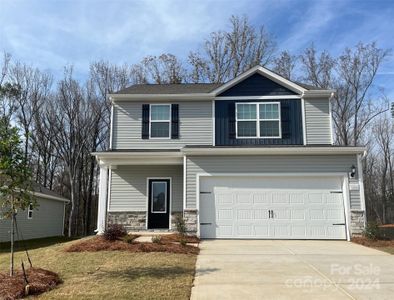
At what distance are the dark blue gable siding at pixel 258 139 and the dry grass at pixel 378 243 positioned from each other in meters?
4.68

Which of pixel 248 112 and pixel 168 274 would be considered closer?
pixel 168 274

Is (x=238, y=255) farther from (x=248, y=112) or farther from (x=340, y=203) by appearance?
(x=248, y=112)

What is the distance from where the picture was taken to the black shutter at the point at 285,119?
15.4 m

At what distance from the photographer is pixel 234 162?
13234mm

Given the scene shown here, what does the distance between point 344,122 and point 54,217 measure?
2167cm

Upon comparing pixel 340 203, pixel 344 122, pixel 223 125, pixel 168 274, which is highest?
pixel 344 122

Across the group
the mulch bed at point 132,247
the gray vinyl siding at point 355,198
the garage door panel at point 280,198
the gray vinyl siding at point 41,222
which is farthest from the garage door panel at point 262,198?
the gray vinyl siding at point 41,222

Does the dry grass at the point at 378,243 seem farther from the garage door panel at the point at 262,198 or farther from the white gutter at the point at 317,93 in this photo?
the white gutter at the point at 317,93

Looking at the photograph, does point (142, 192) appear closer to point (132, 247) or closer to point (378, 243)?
point (132, 247)

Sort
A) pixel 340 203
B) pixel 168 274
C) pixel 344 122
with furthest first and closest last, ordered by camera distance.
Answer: pixel 344 122, pixel 340 203, pixel 168 274

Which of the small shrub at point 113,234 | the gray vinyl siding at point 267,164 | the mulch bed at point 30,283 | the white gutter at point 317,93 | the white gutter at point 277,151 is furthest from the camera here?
the white gutter at point 317,93

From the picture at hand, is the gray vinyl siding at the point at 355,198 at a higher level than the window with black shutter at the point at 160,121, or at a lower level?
lower

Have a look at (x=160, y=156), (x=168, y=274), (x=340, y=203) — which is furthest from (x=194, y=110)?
(x=168, y=274)

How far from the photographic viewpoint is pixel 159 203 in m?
15.4
